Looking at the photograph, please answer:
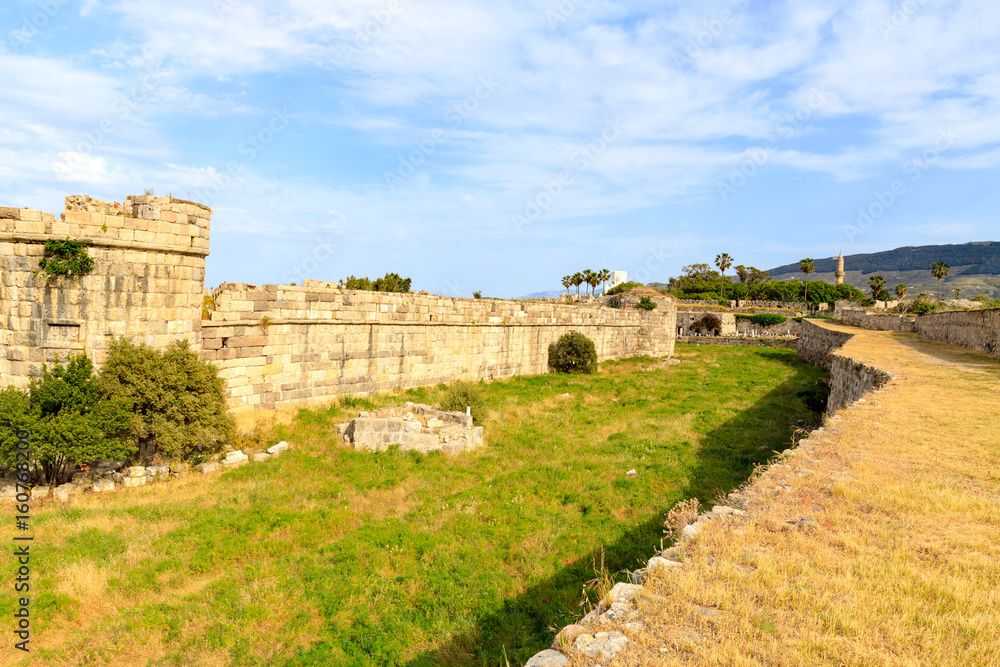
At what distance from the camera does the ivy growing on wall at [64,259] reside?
29.0ft

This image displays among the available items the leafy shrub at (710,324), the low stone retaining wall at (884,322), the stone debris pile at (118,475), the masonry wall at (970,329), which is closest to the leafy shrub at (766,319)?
the leafy shrub at (710,324)

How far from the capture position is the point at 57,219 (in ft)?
29.4

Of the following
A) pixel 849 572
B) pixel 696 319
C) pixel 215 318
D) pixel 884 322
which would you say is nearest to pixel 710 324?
pixel 696 319

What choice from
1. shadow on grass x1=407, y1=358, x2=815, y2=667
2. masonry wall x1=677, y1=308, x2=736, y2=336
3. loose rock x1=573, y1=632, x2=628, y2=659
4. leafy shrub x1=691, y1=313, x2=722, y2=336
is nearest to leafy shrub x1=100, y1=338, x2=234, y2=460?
shadow on grass x1=407, y1=358, x2=815, y2=667

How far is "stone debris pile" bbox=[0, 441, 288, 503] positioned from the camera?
8117 mm

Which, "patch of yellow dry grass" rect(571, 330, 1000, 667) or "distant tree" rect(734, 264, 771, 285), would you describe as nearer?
"patch of yellow dry grass" rect(571, 330, 1000, 667)

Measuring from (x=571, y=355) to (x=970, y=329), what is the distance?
1564 cm

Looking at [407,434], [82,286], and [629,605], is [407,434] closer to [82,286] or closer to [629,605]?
[82,286]

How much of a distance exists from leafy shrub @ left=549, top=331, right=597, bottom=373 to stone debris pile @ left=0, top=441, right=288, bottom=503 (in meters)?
17.1

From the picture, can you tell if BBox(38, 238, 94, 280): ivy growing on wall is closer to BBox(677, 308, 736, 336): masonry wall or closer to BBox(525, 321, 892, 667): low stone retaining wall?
BBox(525, 321, 892, 667): low stone retaining wall

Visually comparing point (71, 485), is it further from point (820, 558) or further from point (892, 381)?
point (892, 381)

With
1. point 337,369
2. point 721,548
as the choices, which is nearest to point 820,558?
point 721,548

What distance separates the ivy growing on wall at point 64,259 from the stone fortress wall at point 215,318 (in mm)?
132

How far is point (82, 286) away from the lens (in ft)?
29.7
